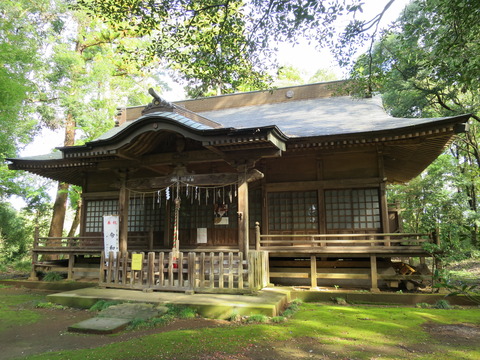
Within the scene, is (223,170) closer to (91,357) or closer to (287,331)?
(287,331)

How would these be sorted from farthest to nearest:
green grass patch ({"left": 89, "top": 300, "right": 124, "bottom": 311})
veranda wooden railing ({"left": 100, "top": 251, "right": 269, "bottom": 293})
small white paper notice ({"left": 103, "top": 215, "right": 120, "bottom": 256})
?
1. small white paper notice ({"left": 103, "top": 215, "right": 120, "bottom": 256})
2. veranda wooden railing ({"left": 100, "top": 251, "right": 269, "bottom": 293})
3. green grass patch ({"left": 89, "top": 300, "right": 124, "bottom": 311})

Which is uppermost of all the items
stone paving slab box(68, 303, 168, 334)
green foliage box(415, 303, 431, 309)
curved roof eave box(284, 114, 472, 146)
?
curved roof eave box(284, 114, 472, 146)

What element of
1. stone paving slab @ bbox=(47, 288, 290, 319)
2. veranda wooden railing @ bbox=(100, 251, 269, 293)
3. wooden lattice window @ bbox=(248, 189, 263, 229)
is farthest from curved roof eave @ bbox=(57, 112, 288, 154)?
stone paving slab @ bbox=(47, 288, 290, 319)

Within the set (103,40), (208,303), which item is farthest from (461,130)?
(103,40)

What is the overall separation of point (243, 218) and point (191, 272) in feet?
6.03

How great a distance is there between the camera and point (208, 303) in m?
6.52

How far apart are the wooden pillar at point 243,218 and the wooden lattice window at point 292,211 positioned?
2881 millimetres

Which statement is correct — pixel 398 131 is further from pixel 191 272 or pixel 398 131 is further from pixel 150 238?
pixel 150 238

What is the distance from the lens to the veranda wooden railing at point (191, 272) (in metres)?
7.38

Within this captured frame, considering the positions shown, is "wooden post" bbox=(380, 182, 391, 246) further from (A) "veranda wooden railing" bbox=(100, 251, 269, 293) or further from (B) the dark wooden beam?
(B) the dark wooden beam

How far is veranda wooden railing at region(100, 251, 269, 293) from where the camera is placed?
738 cm

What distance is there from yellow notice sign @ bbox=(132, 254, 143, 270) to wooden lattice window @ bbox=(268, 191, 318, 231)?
14.3ft

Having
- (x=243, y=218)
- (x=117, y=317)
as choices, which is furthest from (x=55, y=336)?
(x=243, y=218)

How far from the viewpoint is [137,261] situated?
8.19 metres
